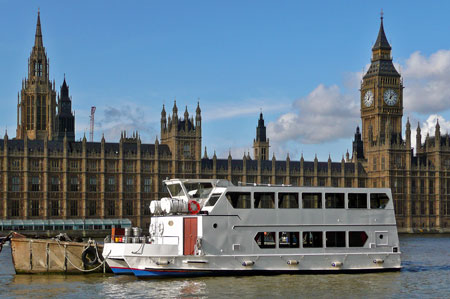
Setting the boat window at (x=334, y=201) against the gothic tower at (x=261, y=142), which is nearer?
the boat window at (x=334, y=201)

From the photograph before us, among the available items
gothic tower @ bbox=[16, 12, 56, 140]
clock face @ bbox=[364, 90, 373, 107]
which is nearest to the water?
gothic tower @ bbox=[16, 12, 56, 140]

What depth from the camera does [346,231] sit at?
51906 millimetres

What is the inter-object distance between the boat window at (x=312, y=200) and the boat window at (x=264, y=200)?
2163 millimetres

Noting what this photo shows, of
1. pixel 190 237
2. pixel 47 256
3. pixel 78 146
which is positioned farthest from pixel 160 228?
pixel 78 146

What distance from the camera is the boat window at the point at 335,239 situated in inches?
2036

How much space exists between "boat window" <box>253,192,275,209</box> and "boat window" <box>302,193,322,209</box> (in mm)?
2163

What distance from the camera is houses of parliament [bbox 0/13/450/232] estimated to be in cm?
12544

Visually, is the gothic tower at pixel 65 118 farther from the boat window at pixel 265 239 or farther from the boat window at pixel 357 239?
the boat window at pixel 357 239

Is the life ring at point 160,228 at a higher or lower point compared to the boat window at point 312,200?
lower

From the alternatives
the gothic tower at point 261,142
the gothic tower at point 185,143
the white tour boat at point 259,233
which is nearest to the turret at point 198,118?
the gothic tower at point 185,143

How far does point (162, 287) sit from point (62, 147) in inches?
3370

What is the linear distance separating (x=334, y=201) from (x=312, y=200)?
1.53 metres

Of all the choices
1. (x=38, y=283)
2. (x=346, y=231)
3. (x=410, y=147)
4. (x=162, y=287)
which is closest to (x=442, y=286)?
(x=346, y=231)

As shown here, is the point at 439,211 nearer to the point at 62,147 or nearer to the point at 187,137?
the point at 187,137
